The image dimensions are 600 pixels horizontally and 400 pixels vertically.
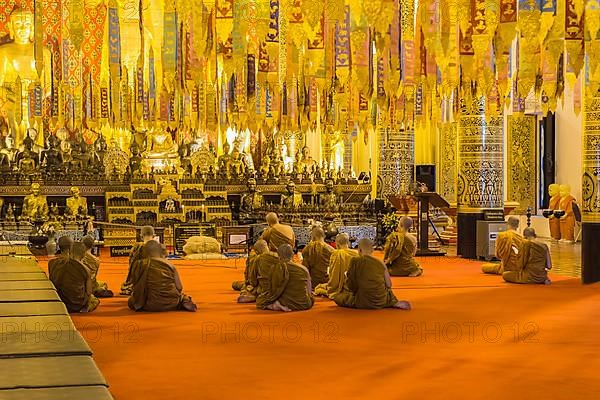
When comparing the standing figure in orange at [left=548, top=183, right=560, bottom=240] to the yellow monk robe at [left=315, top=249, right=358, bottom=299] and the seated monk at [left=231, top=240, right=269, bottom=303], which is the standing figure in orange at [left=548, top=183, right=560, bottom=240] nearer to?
the yellow monk robe at [left=315, top=249, right=358, bottom=299]

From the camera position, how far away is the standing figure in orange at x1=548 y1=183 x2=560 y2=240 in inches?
822

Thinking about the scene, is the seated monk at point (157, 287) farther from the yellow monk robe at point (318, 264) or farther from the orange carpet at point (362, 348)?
the yellow monk robe at point (318, 264)

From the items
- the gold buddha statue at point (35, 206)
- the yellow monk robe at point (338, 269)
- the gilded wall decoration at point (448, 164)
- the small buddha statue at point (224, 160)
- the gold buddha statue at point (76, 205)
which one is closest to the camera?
the yellow monk robe at point (338, 269)

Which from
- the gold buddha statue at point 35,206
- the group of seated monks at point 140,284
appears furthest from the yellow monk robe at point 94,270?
the gold buddha statue at point 35,206

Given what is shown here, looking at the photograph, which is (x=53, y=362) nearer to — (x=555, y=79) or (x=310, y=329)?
(x=310, y=329)

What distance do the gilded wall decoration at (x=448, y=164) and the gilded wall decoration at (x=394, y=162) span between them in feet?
11.1

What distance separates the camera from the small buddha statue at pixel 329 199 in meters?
19.6

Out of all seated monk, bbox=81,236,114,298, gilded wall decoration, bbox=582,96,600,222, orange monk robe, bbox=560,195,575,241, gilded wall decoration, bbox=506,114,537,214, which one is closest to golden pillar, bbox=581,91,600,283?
gilded wall decoration, bbox=582,96,600,222

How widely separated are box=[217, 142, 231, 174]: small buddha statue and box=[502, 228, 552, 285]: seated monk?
9.28 m

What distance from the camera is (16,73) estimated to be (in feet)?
54.6

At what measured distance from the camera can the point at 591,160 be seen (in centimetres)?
1320

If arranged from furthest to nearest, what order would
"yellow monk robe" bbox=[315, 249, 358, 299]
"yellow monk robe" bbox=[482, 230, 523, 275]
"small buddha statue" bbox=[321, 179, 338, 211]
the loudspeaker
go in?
1. the loudspeaker
2. "small buddha statue" bbox=[321, 179, 338, 211]
3. "yellow monk robe" bbox=[482, 230, 523, 275]
4. "yellow monk robe" bbox=[315, 249, 358, 299]

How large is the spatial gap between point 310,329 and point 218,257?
790 cm

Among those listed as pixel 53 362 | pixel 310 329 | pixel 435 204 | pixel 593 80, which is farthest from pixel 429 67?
pixel 53 362
